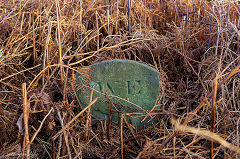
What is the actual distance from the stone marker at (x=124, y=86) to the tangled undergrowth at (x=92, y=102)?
3.3 inches

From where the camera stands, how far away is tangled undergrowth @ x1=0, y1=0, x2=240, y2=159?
111cm

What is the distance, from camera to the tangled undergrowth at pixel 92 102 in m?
1.11

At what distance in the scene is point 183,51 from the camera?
69.4 inches

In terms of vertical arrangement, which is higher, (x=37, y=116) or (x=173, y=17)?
(x=173, y=17)

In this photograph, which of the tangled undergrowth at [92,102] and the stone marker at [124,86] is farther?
the stone marker at [124,86]

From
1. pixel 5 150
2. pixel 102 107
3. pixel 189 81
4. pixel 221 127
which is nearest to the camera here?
pixel 5 150

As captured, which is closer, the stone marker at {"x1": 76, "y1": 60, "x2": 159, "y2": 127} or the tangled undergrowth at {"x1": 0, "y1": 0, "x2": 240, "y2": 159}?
the tangled undergrowth at {"x1": 0, "y1": 0, "x2": 240, "y2": 159}

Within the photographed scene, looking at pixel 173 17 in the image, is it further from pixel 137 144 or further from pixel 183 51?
pixel 137 144

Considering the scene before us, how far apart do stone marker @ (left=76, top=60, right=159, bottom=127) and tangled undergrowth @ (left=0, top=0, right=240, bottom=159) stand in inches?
3.3

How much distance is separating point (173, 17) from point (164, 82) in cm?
83

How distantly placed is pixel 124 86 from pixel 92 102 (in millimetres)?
520

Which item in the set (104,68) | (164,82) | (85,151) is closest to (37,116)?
(85,151)

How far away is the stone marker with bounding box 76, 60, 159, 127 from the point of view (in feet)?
5.07

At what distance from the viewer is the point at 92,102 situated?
107 cm
